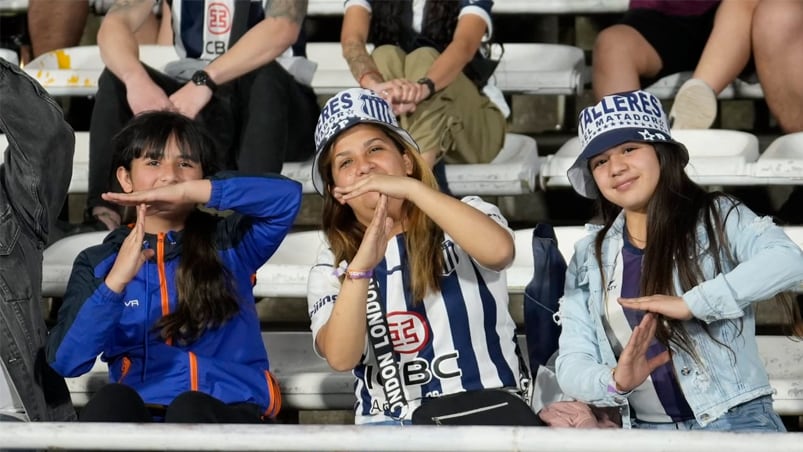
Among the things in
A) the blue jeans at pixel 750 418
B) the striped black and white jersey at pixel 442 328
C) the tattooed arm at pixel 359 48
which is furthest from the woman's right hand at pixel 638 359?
the tattooed arm at pixel 359 48

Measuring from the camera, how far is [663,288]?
7.48 feet

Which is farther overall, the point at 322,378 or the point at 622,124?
the point at 322,378

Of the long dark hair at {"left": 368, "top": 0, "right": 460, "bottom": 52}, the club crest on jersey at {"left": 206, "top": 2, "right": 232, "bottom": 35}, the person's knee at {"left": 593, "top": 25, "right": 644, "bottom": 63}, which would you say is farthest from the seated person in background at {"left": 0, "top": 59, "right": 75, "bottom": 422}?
the person's knee at {"left": 593, "top": 25, "right": 644, "bottom": 63}

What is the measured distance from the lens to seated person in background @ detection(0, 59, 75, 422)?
8.07 ft

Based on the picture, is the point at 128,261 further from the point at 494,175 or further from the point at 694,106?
the point at 694,106

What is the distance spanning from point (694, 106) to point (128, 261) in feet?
5.09

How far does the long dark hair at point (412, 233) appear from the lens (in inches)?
93.4

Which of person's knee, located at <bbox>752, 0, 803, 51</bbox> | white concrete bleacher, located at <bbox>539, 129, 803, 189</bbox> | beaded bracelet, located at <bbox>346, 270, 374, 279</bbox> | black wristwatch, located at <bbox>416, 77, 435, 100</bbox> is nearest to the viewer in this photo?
beaded bracelet, located at <bbox>346, 270, 374, 279</bbox>

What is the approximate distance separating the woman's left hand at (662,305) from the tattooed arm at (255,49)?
1439mm

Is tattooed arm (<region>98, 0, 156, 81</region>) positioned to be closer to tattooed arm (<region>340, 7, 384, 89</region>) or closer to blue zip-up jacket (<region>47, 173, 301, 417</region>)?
tattooed arm (<region>340, 7, 384, 89</region>)

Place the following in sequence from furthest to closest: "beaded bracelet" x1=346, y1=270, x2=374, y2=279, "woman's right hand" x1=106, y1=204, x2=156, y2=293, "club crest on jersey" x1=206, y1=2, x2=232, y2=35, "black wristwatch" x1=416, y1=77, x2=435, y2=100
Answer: "club crest on jersey" x1=206, y1=2, x2=232, y2=35 < "black wristwatch" x1=416, y1=77, x2=435, y2=100 < "woman's right hand" x1=106, y1=204, x2=156, y2=293 < "beaded bracelet" x1=346, y1=270, x2=374, y2=279

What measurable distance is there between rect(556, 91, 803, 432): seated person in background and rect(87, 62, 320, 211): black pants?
1.00 meters

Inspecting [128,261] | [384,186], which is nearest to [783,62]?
[384,186]

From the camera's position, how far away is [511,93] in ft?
12.0
